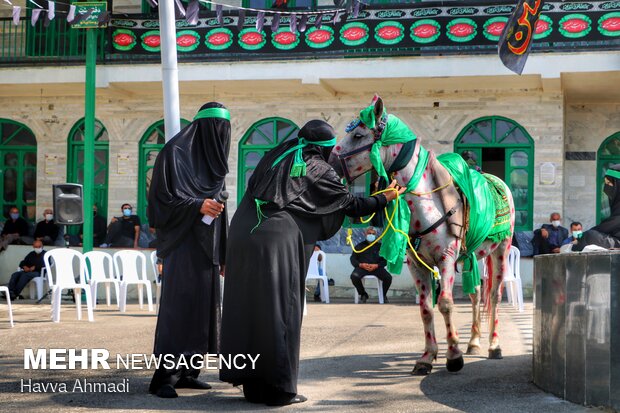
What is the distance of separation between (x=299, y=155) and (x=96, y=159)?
572 inches

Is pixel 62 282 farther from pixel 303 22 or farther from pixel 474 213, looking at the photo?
pixel 303 22

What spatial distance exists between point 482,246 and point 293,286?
2980 mm

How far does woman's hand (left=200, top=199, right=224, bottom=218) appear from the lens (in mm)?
6297

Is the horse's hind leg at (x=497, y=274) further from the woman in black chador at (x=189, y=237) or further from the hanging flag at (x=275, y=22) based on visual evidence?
the hanging flag at (x=275, y=22)

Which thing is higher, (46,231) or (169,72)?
(169,72)

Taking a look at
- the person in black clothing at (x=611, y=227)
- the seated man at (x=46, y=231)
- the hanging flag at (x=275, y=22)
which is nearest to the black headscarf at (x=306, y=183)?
the person in black clothing at (x=611, y=227)

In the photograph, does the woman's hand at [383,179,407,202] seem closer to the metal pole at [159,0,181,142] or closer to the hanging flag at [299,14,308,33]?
the metal pole at [159,0,181,142]

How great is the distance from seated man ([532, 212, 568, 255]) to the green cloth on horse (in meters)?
8.73

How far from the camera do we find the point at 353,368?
762cm

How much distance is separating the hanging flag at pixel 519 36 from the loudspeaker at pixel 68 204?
661 cm

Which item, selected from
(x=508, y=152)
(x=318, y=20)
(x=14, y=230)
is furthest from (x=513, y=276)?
(x=14, y=230)

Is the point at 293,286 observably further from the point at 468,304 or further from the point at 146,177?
the point at 146,177

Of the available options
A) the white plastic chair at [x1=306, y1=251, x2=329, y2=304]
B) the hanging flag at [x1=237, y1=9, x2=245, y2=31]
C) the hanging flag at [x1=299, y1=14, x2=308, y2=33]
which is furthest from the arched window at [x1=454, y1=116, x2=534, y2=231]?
the hanging flag at [x1=237, y1=9, x2=245, y2=31]

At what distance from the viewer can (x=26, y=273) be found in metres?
16.6
